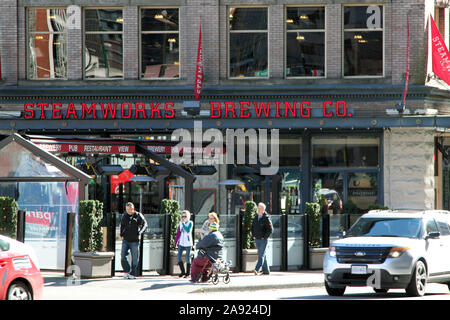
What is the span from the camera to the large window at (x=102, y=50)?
31.8m

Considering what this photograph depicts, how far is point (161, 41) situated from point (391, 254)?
17.5 meters

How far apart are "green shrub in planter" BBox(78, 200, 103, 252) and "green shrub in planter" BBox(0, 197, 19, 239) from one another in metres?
1.53

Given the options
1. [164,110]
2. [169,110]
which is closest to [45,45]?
[164,110]

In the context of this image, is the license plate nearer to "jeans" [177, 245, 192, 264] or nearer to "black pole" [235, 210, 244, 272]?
"jeans" [177, 245, 192, 264]

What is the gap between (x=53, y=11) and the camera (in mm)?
31938

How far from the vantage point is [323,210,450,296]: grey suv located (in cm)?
1620

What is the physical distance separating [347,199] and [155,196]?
694 cm

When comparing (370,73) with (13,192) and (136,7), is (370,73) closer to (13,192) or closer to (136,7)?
(136,7)

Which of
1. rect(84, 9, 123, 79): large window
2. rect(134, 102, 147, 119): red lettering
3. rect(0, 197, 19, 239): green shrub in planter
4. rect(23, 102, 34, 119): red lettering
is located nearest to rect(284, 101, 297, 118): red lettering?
rect(134, 102, 147, 119): red lettering

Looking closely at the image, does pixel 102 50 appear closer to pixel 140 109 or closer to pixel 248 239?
pixel 140 109
